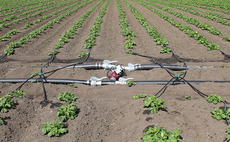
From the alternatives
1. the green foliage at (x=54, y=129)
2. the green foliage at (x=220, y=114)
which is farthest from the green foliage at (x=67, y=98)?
the green foliage at (x=220, y=114)

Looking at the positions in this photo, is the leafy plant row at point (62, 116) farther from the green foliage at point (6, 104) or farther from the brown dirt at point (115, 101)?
the green foliage at point (6, 104)

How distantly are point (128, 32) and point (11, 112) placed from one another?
8687 mm

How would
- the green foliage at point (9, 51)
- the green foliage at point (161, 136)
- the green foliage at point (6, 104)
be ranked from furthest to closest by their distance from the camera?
1. the green foliage at point (9, 51)
2. the green foliage at point (6, 104)
3. the green foliage at point (161, 136)

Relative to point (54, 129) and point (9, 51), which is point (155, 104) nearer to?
point (54, 129)

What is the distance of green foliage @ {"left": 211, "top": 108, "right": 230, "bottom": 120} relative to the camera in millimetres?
4507

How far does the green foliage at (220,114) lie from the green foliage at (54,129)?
3.85 m

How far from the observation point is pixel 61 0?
36219 mm

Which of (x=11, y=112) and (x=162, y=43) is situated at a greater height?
(x=162, y=43)

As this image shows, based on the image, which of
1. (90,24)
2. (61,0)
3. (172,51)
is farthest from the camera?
(61,0)

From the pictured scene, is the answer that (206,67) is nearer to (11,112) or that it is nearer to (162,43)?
(162,43)

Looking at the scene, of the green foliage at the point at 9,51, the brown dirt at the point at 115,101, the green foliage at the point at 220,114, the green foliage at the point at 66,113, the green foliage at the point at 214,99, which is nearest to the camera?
the brown dirt at the point at 115,101

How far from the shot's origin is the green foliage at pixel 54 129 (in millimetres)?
4230

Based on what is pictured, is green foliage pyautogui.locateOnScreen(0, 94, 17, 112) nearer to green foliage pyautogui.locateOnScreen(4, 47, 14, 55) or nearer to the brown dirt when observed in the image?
the brown dirt

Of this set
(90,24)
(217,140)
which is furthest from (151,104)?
(90,24)
